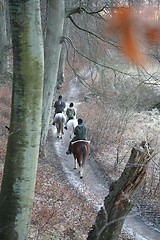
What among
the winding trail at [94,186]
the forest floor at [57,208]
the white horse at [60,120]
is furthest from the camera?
the white horse at [60,120]

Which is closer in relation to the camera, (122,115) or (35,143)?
(35,143)

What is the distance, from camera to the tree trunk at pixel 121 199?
19.6 feet

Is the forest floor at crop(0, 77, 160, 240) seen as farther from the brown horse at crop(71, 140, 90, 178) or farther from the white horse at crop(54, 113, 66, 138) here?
the white horse at crop(54, 113, 66, 138)

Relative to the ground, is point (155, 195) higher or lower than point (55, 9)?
lower

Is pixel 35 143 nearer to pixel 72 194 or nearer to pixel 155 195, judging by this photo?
pixel 72 194

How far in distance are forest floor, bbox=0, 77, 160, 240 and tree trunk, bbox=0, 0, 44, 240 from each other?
1629mm

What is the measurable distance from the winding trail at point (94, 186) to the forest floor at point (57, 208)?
32cm

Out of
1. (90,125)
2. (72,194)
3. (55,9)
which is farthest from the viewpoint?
(90,125)

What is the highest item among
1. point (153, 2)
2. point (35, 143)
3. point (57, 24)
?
point (153, 2)

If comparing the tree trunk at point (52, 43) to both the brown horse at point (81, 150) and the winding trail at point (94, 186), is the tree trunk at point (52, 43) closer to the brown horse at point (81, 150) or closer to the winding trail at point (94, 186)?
the brown horse at point (81, 150)

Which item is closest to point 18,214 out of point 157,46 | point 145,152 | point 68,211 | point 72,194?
point 145,152

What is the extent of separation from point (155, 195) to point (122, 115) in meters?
5.77

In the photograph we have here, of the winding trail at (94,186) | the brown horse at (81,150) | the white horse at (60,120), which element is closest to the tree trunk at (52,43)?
the brown horse at (81,150)

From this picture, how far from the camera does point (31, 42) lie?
5.15 meters
